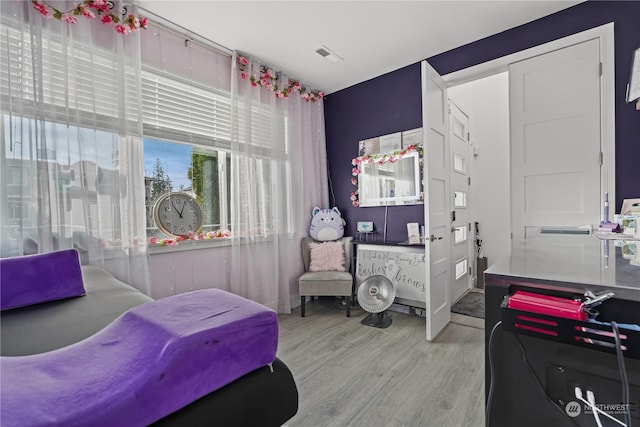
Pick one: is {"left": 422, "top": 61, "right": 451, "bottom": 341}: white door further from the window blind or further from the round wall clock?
the window blind

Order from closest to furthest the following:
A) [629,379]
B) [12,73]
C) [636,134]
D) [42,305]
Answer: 1. [629,379]
2. [42,305]
3. [12,73]
4. [636,134]

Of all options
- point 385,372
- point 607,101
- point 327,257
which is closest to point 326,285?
point 327,257

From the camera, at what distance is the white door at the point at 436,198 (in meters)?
2.32

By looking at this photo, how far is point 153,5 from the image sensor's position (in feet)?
6.82

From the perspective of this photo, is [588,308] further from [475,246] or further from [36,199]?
[475,246]

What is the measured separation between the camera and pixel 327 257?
3.23 metres

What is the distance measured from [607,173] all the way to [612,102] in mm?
505

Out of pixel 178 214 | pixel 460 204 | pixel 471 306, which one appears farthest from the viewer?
pixel 460 204

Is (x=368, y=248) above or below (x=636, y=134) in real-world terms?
below

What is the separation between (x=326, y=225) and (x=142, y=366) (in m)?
3.05

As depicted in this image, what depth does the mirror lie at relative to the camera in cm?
303

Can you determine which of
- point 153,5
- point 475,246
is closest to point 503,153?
point 475,246

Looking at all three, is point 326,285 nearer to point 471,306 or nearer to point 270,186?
point 270,186

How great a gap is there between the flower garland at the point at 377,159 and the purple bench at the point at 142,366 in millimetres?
2809
